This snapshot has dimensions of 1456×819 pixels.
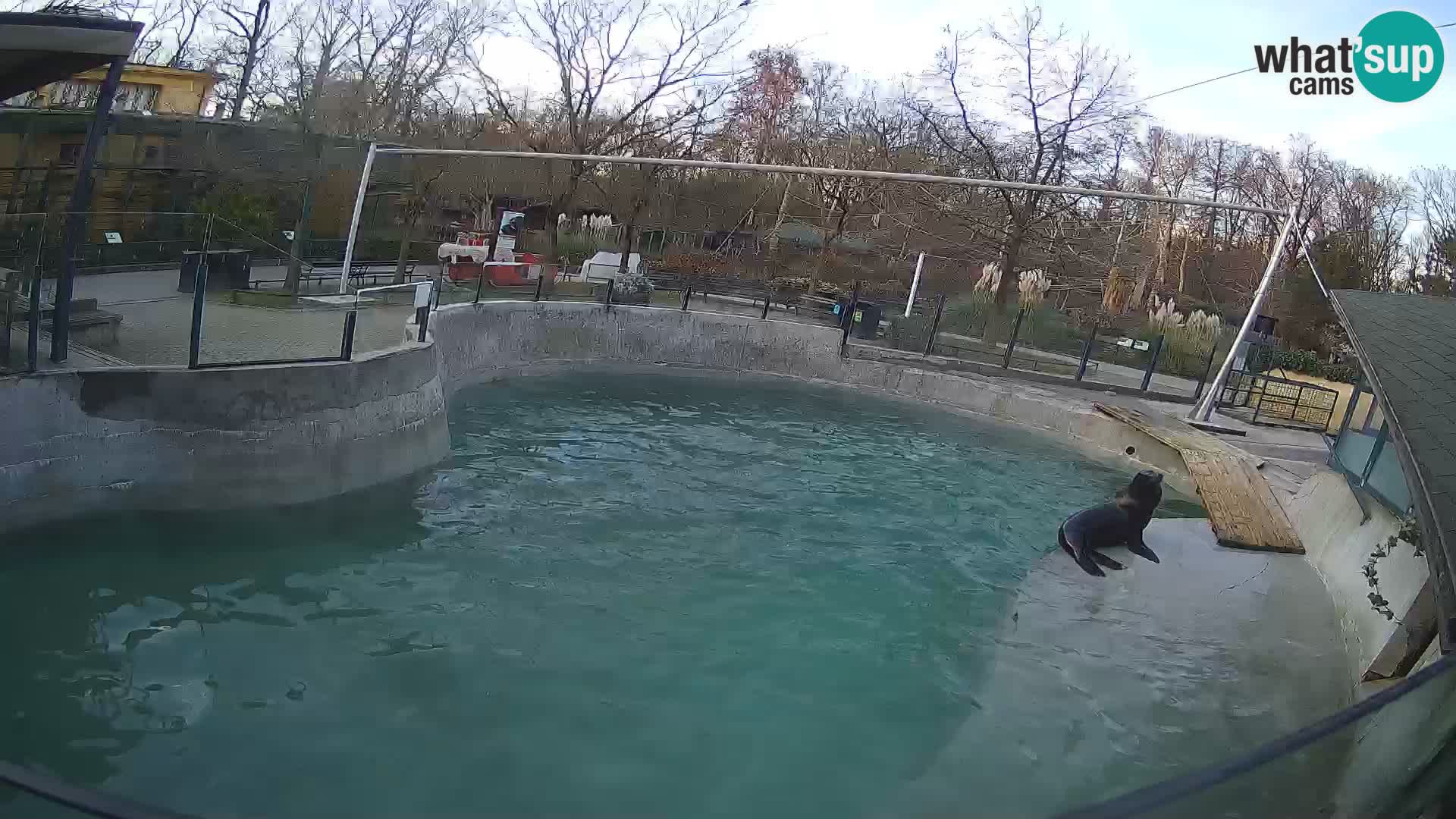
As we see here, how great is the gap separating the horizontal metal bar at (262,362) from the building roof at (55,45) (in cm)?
289

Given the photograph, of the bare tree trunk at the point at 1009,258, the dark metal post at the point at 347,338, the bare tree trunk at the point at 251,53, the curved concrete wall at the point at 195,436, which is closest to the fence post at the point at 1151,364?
the bare tree trunk at the point at 1009,258

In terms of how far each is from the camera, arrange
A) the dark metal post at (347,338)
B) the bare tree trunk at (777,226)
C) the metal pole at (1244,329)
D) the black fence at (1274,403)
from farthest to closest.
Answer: the bare tree trunk at (777,226), the black fence at (1274,403), the metal pole at (1244,329), the dark metal post at (347,338)

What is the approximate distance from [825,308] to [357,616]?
1651cm

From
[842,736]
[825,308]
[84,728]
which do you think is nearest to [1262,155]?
[825,308]

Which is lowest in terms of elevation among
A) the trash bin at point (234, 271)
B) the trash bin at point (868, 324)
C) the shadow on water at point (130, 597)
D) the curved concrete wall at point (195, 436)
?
the shadow on water at point (130, 597)

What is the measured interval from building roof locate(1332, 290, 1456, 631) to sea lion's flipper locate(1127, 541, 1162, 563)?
2.99 metres

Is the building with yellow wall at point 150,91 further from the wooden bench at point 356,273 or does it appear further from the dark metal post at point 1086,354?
the dark metal post at point 1086,354

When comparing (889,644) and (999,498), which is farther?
(999,498)

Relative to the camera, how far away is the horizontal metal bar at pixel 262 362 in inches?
383

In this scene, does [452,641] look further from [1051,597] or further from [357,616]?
[1051,597]

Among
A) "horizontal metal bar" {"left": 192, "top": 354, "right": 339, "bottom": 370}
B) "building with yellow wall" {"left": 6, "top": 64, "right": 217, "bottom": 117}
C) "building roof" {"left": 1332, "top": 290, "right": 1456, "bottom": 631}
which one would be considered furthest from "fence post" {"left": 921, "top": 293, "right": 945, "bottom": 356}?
"building with yellow wall" {"left": 6, "top": 64, "right": 217, "bottom": 117}

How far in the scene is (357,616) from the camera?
8125 millimetres

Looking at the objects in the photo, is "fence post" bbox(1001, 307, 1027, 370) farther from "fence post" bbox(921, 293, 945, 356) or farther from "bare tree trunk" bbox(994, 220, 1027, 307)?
"bare tree trunk" bbox(994, 220, 1027, 307)

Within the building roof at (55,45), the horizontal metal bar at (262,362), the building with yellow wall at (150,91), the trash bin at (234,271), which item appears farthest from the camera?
the building with yellow wall at (150,91)
